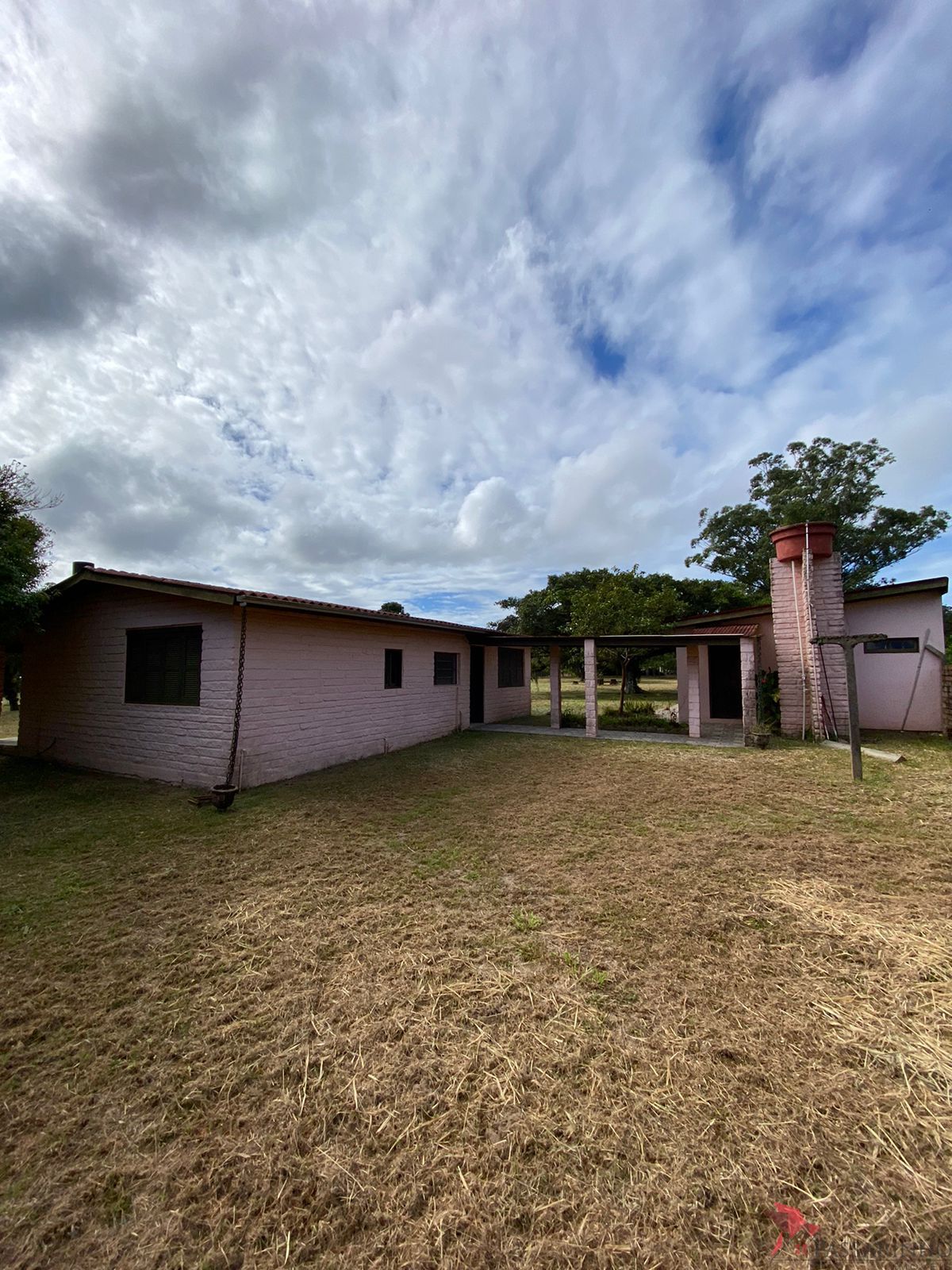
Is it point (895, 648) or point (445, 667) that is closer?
point (895, 648)

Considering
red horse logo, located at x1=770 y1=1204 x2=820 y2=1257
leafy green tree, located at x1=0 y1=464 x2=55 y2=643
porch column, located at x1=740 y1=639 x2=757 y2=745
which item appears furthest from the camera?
porch column, located at x1=740 y1=639 x2=757 y2=745

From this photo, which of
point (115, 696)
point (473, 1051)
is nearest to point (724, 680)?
point (473, 1051)

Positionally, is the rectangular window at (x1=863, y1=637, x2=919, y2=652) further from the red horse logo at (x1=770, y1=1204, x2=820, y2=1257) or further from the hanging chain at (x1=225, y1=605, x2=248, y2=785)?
the hanging chain at (x1=225, y1=605, x2=248, y2=785)

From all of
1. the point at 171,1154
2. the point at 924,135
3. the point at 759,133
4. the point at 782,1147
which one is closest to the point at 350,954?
the point at 171,1154

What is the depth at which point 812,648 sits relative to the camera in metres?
10.4

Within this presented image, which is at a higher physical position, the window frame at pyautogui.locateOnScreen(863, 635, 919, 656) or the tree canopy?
the tree canopy

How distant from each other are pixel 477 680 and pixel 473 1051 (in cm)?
1154

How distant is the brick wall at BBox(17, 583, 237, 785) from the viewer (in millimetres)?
6719

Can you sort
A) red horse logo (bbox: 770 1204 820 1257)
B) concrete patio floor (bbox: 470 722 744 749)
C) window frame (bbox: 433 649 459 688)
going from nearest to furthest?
red horse logo (bbox: 770 1204 820 1257)
concrete patio floor (bbox: 470 722 744 749)
window frame (bbox: 433 649 459 688)

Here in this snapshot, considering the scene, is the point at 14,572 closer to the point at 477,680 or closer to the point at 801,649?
the point at 477,680

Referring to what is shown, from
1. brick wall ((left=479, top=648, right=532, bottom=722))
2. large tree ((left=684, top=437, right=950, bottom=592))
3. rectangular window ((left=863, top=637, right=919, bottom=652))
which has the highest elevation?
large tree ((left=684, top=437, right=950, bottom=592))

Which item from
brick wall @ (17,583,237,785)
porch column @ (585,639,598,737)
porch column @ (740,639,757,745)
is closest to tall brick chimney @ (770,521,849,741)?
porch column @ (740,639,757,745)

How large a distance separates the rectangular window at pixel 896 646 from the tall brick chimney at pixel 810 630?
1.47 metres

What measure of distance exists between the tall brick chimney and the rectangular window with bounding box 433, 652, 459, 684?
741 cm
